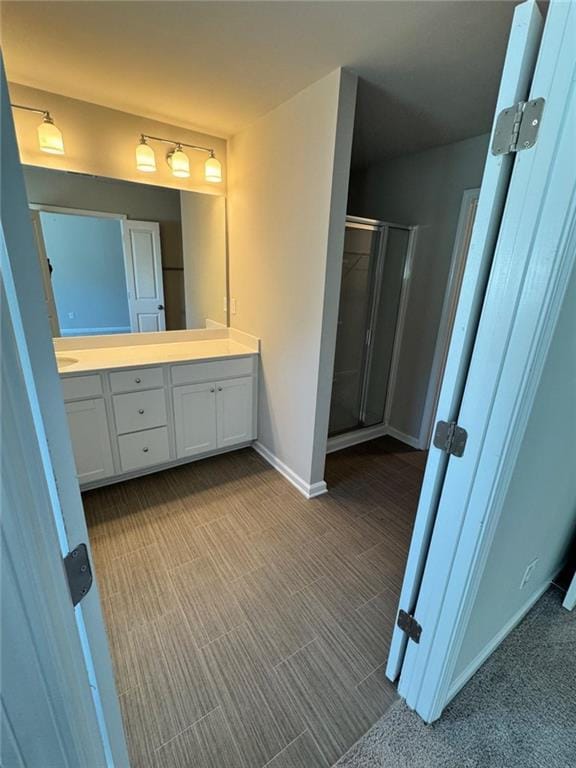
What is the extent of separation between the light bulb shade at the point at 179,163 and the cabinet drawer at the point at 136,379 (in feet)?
4.66

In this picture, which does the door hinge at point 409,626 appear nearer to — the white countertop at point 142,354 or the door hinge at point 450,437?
the door hinge at point 450,437

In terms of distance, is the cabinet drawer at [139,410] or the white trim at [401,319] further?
the white trim at [401,319]

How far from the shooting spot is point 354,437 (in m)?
3.20

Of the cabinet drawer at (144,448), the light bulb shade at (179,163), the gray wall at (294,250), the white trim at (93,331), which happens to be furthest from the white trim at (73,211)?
the cabinet drawer at (144,448)

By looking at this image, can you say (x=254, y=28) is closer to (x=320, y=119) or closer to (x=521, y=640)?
(x=320, y=119)

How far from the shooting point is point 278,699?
125 centimetres

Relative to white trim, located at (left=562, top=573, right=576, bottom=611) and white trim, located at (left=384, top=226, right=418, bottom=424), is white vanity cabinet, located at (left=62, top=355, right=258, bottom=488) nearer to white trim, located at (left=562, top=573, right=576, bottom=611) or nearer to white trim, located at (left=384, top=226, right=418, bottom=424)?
white trim, located at (left=384, top=226, right=418, bottom=424)

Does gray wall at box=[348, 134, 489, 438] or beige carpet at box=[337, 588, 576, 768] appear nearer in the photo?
beige carpet at box=[337, 588, 576, 768]

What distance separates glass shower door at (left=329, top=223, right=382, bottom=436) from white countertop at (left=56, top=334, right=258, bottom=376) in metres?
0.83

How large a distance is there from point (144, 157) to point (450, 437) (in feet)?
8.46

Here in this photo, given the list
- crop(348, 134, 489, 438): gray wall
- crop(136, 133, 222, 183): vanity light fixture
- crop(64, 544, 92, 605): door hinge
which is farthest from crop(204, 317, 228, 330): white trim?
crop(64, 544, 92, 605): door hinge

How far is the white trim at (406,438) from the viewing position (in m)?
3.14

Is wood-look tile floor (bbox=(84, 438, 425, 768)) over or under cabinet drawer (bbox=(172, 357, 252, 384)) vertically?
under

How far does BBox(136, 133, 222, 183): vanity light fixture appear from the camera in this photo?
2326 millimetres
